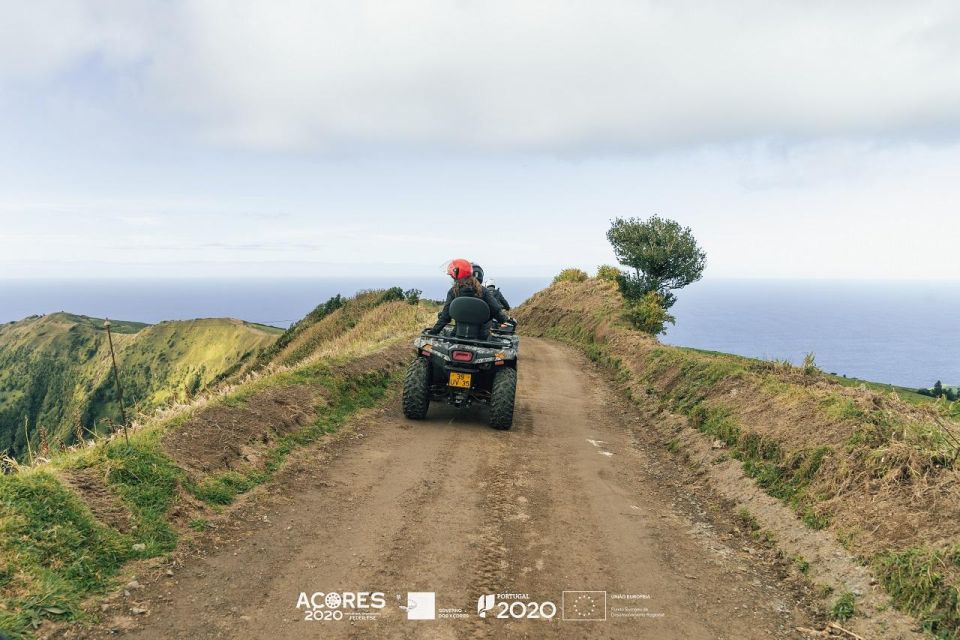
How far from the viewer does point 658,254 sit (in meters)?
43.9

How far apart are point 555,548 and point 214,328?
81.2 meters

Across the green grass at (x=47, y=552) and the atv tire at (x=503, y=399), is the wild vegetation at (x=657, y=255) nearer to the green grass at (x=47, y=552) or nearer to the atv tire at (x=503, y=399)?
the atv tire at (x=503, y=399)

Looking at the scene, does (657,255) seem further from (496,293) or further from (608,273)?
(496,293)

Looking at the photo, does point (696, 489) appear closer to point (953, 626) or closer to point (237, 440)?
point (953, 626)

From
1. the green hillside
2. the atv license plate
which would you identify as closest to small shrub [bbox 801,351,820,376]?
the atv license plate

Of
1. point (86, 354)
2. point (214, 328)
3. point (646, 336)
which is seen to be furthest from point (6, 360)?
point (646, 336)

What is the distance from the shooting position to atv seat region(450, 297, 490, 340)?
11.2 meters

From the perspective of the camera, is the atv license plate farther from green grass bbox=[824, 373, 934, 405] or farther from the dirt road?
green grass bbox=[824, 373, 934, 405]

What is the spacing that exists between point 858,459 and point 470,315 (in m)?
7.06

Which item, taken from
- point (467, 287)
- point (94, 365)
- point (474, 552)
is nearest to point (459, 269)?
point (467, 287)

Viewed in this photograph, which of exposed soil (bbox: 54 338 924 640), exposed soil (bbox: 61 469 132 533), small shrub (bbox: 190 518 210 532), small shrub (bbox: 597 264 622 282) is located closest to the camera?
exposed soil (bbox: 54 338 924 640)

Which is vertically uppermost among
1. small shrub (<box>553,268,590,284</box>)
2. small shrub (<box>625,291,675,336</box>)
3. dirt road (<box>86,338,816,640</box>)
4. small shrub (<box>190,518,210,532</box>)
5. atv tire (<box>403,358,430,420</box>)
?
small shrub (<box>553,268,590,284</box>)

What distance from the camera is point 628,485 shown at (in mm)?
8500

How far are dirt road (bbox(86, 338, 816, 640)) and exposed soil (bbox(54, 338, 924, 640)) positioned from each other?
0.07 ft
